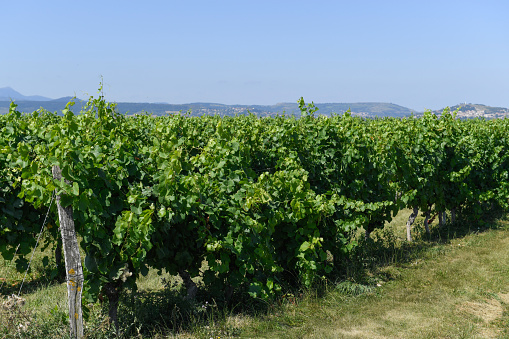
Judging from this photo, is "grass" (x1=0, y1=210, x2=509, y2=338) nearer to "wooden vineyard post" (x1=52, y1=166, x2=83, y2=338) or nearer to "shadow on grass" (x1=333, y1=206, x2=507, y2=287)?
"shadow on grass" (x1=333, y1=206, x2=507, y2=287)

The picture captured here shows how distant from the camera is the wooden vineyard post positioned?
13.9 feet

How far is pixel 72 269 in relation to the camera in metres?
4.25

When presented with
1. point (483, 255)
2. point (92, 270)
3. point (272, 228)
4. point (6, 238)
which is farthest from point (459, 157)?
point (6, 238)

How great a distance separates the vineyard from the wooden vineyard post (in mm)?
115

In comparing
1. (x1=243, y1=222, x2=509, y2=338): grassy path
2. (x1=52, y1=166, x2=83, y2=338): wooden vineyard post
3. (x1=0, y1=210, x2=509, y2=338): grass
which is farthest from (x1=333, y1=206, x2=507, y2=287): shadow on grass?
(x1=52, y1=166, x2=83, y2=338): wooden vineyard post

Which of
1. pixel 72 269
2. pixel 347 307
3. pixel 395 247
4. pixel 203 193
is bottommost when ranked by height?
pixel 347 307

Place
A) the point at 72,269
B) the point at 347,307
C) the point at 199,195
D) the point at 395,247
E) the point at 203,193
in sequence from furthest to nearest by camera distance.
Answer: the point at 395,247 → the point at 347,307 → the point at 203,193 → the point at 199,195 → the point at 72,269

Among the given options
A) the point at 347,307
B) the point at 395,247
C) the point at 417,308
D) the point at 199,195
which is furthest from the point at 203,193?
the point at 395,247

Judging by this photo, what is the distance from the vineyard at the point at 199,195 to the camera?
14.4 feet

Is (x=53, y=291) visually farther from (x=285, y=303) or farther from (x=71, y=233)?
(x=285, y=303)

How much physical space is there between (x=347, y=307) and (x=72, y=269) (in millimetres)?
3506

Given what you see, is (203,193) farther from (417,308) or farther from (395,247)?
(395,247)

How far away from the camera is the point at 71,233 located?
4254mm

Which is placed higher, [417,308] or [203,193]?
[203,193]
